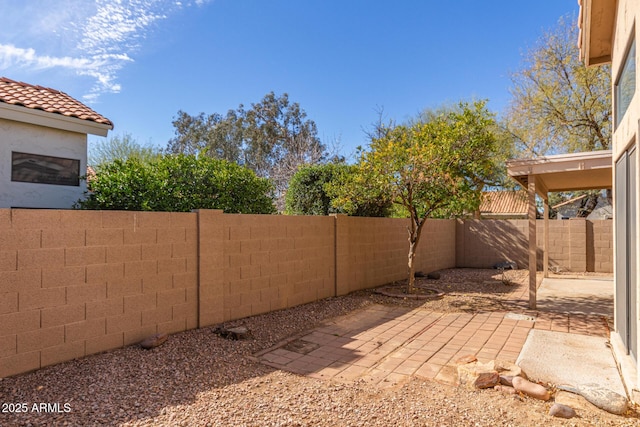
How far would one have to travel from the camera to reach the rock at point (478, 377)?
402 cm

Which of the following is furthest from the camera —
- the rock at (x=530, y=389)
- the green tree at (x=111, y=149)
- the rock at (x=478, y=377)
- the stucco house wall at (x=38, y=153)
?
the green tree at (x=111, y=149)

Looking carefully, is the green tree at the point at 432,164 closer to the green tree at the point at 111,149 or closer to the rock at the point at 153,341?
the rock at the point at 153,341

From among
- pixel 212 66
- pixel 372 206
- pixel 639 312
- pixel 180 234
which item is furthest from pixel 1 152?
pixel 212 66

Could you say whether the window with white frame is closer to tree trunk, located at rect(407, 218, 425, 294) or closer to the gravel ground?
the gravel ground

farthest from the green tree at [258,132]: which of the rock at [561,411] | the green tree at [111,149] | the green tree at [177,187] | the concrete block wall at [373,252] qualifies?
the rock at [561,411]

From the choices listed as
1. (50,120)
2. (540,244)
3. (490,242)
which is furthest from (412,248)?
(50,120)

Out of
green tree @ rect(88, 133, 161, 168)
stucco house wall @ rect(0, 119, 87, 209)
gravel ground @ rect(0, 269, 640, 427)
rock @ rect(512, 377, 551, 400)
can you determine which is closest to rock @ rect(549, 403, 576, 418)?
gravel ground @ rect(0, 269, 640, 427)

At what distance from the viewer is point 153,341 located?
4758mm

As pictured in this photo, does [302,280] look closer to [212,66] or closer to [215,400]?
[215,400]

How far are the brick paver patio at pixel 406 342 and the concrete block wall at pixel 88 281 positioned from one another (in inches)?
59.7

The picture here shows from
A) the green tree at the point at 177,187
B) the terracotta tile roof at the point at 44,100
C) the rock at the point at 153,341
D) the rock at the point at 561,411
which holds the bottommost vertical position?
the rock at the point at 561,411

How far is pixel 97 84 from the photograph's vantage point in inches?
594

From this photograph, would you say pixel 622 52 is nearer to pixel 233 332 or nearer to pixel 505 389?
pixel 505 389

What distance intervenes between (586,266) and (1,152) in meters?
15.8
